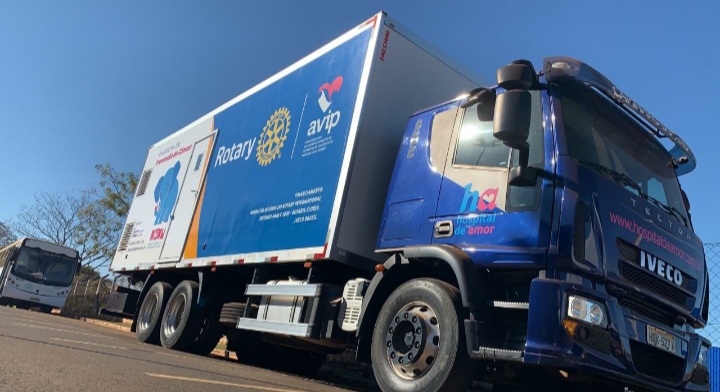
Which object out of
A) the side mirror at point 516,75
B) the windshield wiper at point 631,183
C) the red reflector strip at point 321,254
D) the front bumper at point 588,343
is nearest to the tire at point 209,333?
the red reflector strip at point 321,254

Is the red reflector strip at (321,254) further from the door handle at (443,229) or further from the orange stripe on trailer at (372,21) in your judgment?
the orange stripe on trailer at (372,21)

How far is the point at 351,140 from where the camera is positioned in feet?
18.2

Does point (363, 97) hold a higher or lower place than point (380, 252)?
higher

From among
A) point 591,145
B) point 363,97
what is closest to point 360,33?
point 363,97

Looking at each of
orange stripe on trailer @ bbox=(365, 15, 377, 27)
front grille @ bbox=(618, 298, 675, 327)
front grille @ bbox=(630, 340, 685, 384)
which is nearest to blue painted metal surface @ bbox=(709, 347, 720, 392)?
front grille @ bbox=(618, 298, 675, 327)

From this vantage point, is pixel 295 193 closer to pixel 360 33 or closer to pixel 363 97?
pixel 363 97

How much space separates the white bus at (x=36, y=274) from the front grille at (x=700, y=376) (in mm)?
24925

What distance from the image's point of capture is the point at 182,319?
7.94m

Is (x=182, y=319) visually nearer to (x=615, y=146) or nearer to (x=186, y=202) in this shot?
(x=186, y=202)

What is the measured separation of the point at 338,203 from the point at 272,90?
2.98 m

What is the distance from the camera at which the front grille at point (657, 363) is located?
3553 mm

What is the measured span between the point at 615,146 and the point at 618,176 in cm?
36

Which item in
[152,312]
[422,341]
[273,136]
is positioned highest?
[273,136]

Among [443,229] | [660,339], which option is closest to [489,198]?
[443,229]
